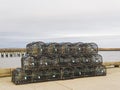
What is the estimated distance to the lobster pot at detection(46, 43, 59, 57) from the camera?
6.03 m

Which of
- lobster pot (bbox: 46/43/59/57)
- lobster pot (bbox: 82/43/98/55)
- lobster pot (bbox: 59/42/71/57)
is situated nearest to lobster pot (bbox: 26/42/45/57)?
lobster pot (bbox: 46/43/59/57)

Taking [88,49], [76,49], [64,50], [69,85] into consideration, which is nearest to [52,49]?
[64,50]

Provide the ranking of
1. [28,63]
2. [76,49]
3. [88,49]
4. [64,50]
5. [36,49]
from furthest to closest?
1. [88,49]
2. [76,49]
3. [64,50]
4. [36,49]
5. [28,63]

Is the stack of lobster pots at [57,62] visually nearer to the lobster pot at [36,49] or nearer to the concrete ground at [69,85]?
the lobster pot at [36,49]

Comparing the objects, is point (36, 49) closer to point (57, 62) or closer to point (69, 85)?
point (57, 62)

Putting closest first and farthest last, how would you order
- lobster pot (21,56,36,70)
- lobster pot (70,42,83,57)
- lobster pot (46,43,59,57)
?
lobster pot (21,56,36,70)
lobster pot (46,43,59,57)
lobster pot (70,42,83,57)

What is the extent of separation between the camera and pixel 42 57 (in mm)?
5816

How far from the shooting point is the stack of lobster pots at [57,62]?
563 cm

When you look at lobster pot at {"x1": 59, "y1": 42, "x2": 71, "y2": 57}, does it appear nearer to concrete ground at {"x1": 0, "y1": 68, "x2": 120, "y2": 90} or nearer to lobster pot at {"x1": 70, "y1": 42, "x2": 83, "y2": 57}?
lobster pot at {"x1": 70, "y1": 42, "x2": 83, "y2": 57}

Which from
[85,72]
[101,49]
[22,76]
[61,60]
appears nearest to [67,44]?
[61,60]

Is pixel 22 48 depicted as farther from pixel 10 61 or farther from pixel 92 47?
pixel 92 47

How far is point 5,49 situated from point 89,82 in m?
2.85

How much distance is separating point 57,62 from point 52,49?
0.35 m

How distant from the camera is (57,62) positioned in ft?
19.6
